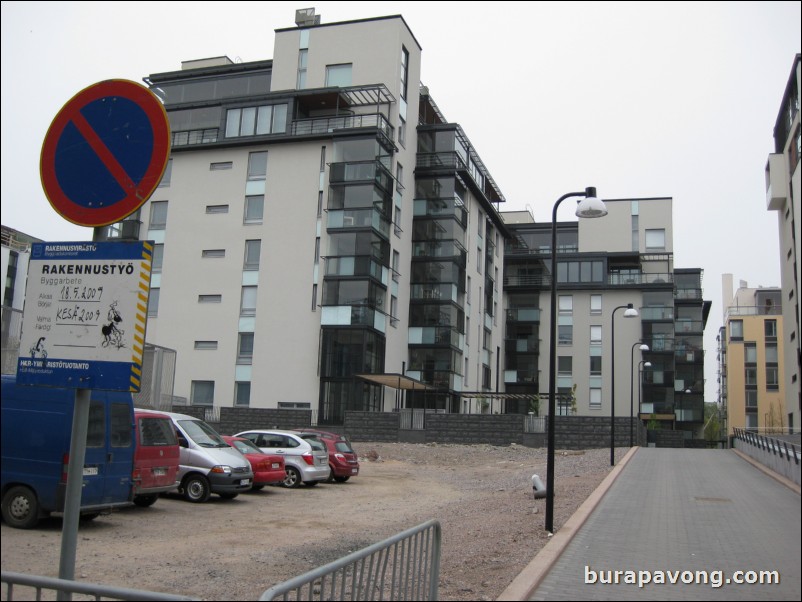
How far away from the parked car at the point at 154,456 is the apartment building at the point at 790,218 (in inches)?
497

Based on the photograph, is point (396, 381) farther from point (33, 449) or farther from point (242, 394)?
point (33, 449)

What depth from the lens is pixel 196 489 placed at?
54.8 ft

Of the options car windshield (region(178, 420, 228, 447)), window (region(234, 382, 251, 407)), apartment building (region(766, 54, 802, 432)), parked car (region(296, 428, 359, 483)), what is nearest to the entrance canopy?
window (region(234, 382, 251, 407))

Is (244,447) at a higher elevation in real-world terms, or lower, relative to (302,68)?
lower

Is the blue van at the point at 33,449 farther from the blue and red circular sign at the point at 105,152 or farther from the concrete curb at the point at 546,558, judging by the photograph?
the concrete curb at the point at 546,558

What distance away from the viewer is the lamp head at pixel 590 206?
41.0 feet

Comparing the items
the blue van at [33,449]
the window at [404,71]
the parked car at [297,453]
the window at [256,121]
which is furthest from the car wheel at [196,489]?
the window at [404,71]

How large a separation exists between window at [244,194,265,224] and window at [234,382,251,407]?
31.9 ft

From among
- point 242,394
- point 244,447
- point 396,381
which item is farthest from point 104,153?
point 242,394

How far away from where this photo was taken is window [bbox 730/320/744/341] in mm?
2586

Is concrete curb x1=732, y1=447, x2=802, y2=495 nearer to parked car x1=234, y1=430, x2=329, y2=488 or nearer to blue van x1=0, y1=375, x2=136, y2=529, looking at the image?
blue van x1=0, y1=375, x2=136, y2=529

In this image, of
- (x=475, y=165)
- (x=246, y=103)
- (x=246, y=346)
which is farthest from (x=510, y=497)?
(x=475, y=165)

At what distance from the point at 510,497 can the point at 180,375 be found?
32.1 meters

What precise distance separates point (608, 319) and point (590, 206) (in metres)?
58.1
